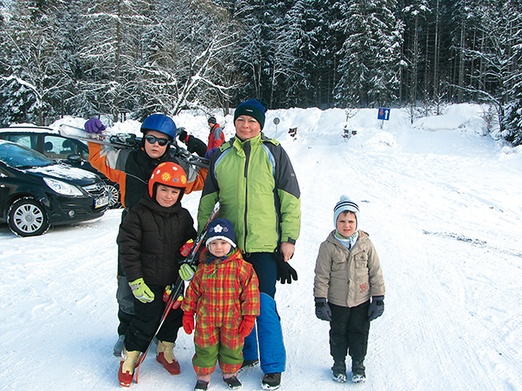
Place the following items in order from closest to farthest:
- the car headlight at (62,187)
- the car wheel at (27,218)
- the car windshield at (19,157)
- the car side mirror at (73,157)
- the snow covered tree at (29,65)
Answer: the car wheel at (27,218)
the car headlight at (62,187)
the car windshield at (19,157)
the car side mirror at (73,157)
the snow covered tree at (29,65)

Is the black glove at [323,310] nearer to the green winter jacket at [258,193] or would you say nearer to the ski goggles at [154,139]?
the green winter jacket at [258,193]

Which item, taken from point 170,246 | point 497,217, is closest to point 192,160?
point 170,246

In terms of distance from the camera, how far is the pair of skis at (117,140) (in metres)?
3.47

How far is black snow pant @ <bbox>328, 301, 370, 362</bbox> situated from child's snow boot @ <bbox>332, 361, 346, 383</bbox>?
0.03 meters

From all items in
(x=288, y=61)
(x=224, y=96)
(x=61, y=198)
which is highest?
(x=288, y=61)

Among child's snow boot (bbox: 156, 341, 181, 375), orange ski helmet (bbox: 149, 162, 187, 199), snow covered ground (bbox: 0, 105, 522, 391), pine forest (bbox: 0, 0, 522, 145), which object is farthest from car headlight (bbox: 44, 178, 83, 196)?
pine forest (bbox: 0, 0, 522, 145)

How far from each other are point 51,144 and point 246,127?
8.43m

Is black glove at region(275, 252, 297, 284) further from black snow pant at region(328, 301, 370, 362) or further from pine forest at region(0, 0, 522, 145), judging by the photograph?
pine forest at region(0, 0, 522, 145)

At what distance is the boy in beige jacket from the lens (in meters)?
3.11

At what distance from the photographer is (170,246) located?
3.13 m

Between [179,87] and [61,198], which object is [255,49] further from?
[61,198]

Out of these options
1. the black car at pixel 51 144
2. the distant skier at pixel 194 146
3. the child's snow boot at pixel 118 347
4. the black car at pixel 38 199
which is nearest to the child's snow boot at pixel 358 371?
the child's snow boot at pixel 118 347

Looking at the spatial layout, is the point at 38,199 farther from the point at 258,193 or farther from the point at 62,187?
the point at 258,193

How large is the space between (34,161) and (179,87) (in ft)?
76.6
